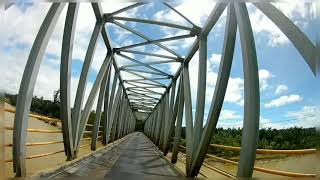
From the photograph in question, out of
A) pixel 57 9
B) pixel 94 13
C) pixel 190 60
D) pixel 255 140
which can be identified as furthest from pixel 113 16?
pixel 255 140

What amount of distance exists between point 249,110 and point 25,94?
3275 mm

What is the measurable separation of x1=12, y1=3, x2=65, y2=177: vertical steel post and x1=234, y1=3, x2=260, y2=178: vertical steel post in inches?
123

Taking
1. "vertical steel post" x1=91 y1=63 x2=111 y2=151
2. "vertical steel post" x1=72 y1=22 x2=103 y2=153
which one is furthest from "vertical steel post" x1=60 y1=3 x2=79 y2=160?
"vertical steel post" x1=91 y1=63 x2=111 y2=151

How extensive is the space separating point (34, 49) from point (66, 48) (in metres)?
1.56

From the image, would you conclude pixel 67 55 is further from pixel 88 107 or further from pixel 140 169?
pixel 140 169

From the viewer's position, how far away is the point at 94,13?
11336 millimetres

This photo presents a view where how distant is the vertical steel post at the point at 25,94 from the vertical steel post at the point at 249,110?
3.12 m

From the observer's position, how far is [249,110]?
492 centimetres

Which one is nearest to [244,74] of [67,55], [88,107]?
[67,55]

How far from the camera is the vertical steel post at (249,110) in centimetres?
485

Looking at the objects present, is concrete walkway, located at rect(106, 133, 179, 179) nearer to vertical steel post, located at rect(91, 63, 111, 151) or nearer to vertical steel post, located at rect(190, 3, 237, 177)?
vertical steel post, located at rect(91, 63, 111, 151)

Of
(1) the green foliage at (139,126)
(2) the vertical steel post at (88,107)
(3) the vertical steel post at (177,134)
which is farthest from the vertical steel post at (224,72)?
(1) the green foliage at (139,126)

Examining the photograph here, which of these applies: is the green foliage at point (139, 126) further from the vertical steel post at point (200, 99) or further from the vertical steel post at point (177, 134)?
the vertical steel post at point (200, 99)

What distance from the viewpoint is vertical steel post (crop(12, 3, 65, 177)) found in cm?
557
